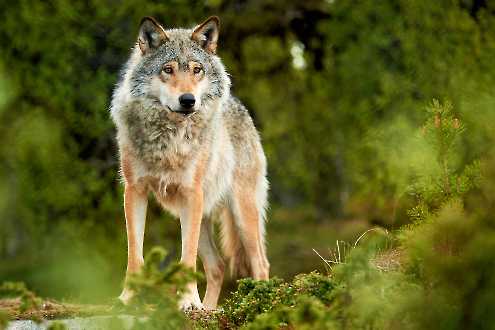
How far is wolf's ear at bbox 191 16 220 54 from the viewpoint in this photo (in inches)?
247

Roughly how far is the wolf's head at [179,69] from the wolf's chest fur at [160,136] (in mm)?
124

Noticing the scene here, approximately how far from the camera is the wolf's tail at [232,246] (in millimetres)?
7422

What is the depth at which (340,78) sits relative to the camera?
1272cm

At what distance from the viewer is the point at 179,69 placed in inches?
235

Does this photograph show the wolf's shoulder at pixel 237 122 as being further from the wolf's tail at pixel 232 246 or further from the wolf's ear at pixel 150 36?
the wolf's ear at pixel 150 36

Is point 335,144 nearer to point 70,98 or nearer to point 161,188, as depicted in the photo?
point 70,98

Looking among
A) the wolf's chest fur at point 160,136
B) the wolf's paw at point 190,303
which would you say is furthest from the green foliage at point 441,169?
the wolf's chest fur at point 160,136

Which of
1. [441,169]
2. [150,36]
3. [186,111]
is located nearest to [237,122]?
[150,36]

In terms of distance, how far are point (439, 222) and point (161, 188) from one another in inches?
131

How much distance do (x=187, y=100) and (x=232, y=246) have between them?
1.99 metres

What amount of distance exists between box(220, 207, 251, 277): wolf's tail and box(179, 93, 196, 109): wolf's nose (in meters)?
1.74

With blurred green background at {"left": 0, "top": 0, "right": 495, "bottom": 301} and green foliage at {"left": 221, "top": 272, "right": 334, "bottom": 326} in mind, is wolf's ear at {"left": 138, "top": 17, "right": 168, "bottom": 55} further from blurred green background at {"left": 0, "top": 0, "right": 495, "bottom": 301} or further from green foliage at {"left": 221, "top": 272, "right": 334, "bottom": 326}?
blurred green background at {"left": 0, "top": 0, "right": 495, "bottom": 301}

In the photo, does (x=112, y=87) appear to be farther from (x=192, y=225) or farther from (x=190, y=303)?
(x=190, y=303)

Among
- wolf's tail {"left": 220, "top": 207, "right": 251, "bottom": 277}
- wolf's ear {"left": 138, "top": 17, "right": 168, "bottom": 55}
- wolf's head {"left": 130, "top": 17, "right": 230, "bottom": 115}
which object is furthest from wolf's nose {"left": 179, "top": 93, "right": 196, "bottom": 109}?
wolf's tail {"left": 220, "top": 207, "right": 251, "bottom": 277}
